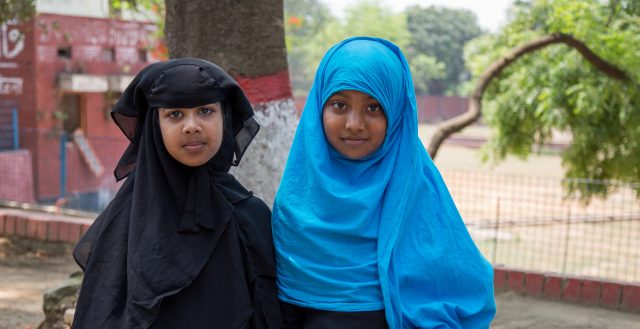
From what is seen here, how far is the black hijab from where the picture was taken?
1954mm

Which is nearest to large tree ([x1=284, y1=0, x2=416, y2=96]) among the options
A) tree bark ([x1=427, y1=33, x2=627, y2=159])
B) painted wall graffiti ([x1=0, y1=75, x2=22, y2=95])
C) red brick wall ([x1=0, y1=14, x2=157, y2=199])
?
red brick wall ([x1=0, y1=14, x2=157, y2=199])

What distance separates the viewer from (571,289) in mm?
5496

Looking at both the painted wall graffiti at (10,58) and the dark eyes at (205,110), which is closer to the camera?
the dark eyes at (205,110)

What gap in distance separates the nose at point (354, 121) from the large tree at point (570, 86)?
3766mm

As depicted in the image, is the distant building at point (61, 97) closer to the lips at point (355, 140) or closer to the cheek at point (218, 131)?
the cheek at point (218, 131)

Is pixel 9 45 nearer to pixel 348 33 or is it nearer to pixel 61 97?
pixel 61 97

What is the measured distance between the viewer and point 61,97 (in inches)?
539

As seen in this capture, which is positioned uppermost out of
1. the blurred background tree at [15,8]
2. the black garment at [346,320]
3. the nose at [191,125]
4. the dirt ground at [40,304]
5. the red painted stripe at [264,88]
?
the blurred background tree at [15,8]

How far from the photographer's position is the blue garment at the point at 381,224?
2020 mm

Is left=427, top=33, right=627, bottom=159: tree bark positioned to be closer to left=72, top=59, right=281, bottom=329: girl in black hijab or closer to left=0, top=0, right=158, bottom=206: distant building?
left=72, top=59, right=281, bottom=329: girl in black hijab

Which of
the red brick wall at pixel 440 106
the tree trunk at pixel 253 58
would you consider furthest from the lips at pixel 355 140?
the red brick wall at pixel 440 106

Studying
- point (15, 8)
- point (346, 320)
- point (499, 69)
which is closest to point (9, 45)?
point (15, 8)

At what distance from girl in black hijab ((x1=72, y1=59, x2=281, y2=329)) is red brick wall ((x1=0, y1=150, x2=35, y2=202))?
10.8 meters

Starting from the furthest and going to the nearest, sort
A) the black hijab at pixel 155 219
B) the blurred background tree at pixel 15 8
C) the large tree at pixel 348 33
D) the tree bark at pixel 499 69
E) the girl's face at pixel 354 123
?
the large tree at pixel 348 33
the tree bark at pixel 499 69
the blurred background tree at pixel 15 8
the girl's face at pixel 354 123
the black hijab at pixel 155 219
